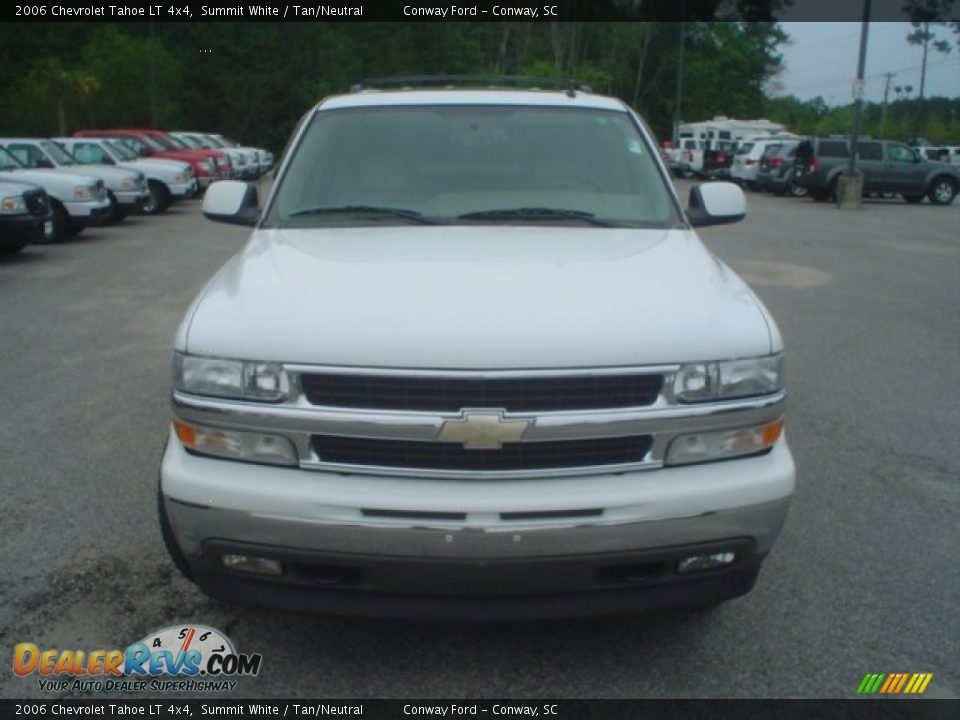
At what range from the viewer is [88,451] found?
213 inches

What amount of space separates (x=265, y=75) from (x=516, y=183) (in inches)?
1959

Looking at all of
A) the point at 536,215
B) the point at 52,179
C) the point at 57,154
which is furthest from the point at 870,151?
the point at 536,215

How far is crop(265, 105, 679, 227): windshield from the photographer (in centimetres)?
427

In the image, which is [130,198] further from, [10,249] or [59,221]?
[10,249]

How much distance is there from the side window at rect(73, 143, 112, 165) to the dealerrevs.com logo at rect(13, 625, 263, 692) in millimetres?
18817

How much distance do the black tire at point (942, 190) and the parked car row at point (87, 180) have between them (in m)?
19.4

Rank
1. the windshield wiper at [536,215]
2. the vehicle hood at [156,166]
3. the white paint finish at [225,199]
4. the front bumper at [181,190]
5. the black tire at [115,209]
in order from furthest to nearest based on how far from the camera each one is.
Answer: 1. the front bumper at [181,190]
2. the vehicle hood at [156,166]
3. the black tire at [115,209]
4. the white paint finish at [225,199]
5. the windshield wiper at [536,215]

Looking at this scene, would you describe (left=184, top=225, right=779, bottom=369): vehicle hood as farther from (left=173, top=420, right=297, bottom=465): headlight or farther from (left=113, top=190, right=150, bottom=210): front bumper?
(left=113, top=190, right=150, bottom=210): front bumper

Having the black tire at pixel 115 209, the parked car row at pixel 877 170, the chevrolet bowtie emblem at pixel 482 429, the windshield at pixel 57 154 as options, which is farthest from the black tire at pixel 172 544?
the parked car row at pixel 877 170

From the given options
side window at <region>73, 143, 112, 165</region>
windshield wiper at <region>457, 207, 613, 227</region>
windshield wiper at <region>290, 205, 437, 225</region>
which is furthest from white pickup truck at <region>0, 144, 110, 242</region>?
windshield wiper at <region>457, 207, 613, 227</region>

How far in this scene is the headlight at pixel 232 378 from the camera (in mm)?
2934

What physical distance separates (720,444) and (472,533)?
0.83 metres

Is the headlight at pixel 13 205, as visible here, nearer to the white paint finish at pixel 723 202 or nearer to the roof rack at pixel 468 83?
the roof rack at pixel 468 83
